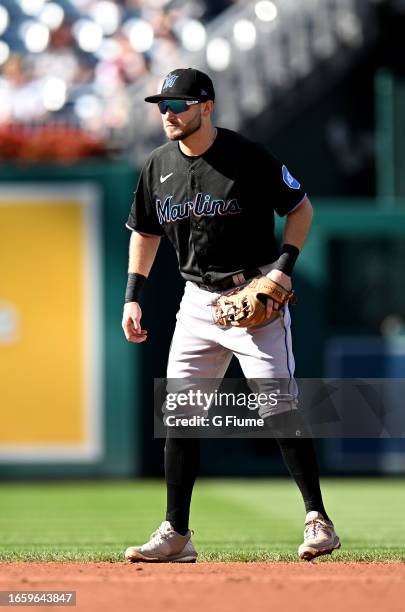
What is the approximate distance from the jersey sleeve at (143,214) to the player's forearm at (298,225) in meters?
0.55

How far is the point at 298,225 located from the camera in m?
5.14

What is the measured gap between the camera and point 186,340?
517 cm

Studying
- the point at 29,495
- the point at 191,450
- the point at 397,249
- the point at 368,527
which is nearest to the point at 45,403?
the point at 29,495

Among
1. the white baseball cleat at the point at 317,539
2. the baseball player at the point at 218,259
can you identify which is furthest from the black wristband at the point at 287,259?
the white baseball cleat at the point at 317,539

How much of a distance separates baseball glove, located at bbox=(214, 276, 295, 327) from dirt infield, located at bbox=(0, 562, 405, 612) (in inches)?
35.5

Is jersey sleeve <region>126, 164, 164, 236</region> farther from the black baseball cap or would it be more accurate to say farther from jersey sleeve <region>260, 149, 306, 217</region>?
jersey sleeve <region>260, 149, 306, 217</region>

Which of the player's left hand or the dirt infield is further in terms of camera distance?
the player's left hand

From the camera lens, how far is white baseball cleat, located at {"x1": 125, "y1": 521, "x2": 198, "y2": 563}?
5.08 metres

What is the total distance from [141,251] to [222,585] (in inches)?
61.7

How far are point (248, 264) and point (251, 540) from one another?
178 centimetres

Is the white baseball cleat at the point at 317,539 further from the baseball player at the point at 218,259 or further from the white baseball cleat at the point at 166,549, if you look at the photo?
the white baseball cleat at the point at 166,549

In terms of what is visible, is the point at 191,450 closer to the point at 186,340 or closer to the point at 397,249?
the point at 186,340

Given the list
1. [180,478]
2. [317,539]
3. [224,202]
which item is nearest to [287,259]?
[224,202]

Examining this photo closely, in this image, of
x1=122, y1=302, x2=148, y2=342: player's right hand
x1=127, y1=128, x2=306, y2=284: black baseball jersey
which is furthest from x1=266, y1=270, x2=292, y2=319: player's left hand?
x1=122, y1=302, x2=148, y2=342: player's right hand
